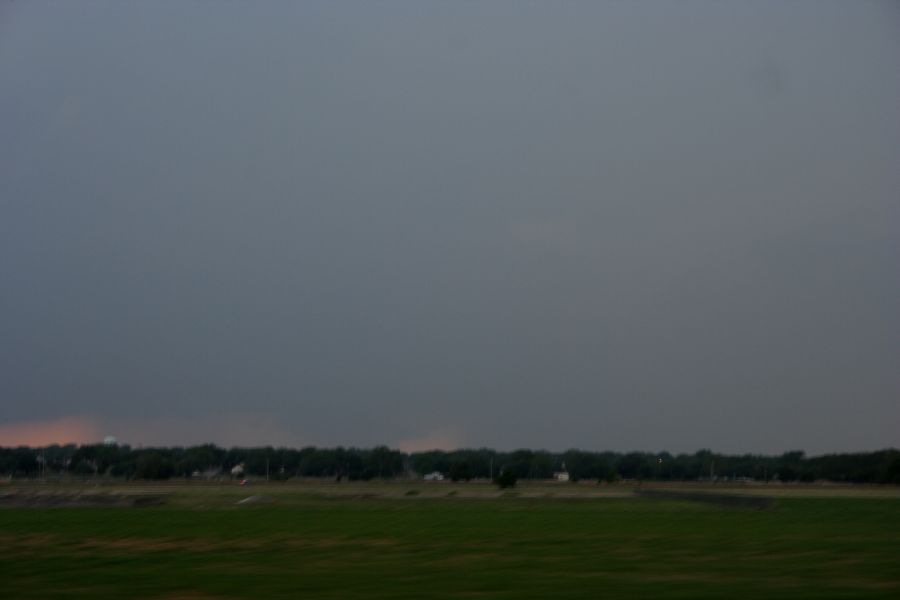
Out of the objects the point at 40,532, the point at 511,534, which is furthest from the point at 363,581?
the point at 40,532

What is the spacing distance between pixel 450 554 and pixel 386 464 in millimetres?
127912

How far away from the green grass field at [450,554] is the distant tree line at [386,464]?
283ft

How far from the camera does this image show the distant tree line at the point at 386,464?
138m

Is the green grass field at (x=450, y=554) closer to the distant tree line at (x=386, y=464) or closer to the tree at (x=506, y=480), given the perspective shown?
the tree at (x=506, y=480)

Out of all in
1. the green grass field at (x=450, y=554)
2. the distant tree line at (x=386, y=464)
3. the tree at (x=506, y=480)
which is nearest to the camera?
the green grass field at (x=450, y=554)

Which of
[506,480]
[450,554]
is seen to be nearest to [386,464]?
[506,480]

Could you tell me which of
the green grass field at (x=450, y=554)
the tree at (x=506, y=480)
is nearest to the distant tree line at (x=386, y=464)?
the tree at (x=506, y=480)

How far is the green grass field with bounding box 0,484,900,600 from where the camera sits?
19.1 m

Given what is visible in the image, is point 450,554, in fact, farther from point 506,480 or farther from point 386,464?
point 386,464

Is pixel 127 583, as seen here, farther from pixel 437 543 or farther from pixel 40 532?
pixel 40 532

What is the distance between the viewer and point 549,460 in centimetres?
15950

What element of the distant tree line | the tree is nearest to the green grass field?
the tree

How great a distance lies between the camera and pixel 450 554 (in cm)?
2609

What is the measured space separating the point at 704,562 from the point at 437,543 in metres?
9.10
